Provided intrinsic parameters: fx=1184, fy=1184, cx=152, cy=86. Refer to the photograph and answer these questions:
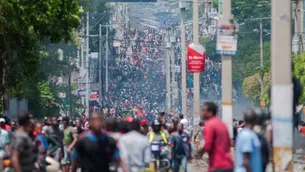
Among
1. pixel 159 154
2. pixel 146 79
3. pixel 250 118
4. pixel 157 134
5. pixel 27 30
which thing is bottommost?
pixel 159 154

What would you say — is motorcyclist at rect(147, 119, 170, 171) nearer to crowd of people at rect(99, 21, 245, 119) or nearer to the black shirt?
the black shirt

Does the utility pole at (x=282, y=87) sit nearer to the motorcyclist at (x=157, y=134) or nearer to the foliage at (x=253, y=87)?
the motorcyclist at (x=157, y=134)

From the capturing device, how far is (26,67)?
4281cm

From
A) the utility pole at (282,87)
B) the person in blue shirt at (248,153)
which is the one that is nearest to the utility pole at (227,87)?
the utility pole at (282,87)

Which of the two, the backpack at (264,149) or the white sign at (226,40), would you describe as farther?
the white sign at (226,40)

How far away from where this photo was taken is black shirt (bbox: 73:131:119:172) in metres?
16.6

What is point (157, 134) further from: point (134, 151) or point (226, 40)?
point (134, 151)

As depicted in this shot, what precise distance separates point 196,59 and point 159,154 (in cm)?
1312

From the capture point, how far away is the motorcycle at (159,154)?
3111cm

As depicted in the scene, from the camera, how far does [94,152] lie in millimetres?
16562

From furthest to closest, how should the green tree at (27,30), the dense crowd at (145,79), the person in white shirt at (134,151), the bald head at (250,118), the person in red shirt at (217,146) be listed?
the dense crowd at (145,79), the green tree at (27,30), the person in white shirt at (134,151), the bald head at (250,118), the person in red shirt at (217,146)

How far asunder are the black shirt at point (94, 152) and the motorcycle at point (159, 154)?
14.3 meters

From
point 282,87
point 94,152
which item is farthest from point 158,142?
point 94,152

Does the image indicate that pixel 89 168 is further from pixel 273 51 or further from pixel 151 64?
pixel 151 64
